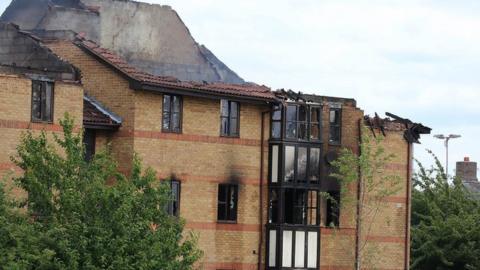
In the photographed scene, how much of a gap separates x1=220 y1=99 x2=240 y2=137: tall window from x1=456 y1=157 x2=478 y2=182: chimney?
1582 inches

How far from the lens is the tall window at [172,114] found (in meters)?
51.1

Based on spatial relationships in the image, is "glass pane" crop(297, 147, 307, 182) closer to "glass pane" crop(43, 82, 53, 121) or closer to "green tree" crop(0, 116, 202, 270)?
"glass pane" crop(43, 82, 53, 121)

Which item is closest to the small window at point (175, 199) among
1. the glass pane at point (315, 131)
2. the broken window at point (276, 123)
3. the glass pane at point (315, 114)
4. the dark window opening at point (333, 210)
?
the broken window at point (276, 123)

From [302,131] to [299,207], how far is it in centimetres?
281

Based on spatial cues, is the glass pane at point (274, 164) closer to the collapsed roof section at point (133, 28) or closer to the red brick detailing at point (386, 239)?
the red brick detailing at point (386, 239)

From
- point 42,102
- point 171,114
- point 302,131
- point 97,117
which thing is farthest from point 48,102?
point 302,131

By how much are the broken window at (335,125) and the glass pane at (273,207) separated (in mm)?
3411

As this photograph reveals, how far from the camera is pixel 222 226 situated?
5266 centimetres

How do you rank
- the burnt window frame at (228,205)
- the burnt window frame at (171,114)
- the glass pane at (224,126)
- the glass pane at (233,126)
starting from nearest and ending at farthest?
1. the burnt window frame at (171,114)
2. the burnt window frame at (228,205)
3. the glass pane at (224,126)
4. the glass pane at (233,126)

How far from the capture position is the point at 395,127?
5850 centimetres

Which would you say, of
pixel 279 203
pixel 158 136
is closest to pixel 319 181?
pixel 279 203

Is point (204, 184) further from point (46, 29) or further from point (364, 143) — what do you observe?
point (46, 29)

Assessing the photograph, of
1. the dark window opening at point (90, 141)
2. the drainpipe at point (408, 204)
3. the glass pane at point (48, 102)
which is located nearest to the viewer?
the glass pane at point (48, 102)

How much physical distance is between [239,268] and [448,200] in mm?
16029
